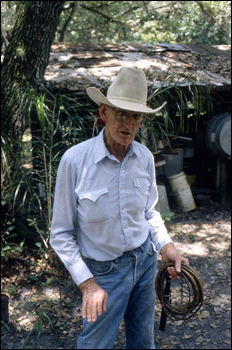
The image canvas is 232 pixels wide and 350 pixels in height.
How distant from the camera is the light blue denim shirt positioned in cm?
204

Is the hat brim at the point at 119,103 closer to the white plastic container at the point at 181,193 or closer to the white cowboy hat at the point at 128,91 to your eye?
the white cowboy hat at the point at 128,91

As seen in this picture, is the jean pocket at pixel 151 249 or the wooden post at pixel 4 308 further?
the wooden post at pixel 4 308

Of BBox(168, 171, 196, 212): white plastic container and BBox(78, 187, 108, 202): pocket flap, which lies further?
BBox(168, 171, 196, 212): white plastic container

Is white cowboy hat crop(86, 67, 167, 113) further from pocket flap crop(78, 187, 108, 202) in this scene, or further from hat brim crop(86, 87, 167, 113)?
pocket flap crop(78, 187, 108, 202)

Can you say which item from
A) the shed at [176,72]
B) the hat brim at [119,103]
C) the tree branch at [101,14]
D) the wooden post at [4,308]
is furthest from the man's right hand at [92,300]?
the tree branch at [101,14]

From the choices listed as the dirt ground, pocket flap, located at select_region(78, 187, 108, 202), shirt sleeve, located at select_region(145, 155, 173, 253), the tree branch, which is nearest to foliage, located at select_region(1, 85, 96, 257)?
the dirt ground

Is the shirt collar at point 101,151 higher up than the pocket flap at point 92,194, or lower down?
higher up

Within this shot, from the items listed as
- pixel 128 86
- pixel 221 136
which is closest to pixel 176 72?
pixel 221 136

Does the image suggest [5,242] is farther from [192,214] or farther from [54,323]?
[192,214]

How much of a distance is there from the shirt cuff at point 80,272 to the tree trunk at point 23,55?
8.72ft

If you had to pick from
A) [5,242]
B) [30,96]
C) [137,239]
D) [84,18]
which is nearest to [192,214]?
[5,242]

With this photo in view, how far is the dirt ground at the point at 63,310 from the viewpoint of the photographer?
12.0ft

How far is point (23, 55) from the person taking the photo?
169 inches

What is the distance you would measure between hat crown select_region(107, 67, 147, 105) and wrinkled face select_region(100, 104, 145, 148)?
9 cm
